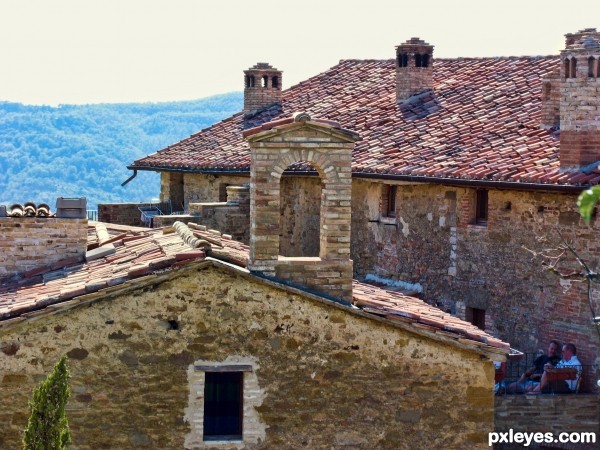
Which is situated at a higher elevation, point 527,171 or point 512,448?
point 527,171

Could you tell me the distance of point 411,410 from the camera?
14539 mm

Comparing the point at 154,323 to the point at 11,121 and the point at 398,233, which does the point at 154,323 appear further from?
the point at 11,121

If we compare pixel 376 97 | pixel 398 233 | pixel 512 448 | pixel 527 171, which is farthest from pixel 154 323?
pixel 376 97

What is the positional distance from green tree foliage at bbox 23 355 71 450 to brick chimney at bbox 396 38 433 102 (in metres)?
14.9

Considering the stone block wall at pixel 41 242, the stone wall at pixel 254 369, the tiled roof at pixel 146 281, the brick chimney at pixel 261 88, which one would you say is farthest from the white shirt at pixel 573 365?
the brick chimney at pixel 261 88

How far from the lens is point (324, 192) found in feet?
49.8

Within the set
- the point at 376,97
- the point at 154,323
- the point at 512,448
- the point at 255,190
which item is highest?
the point at 376,97

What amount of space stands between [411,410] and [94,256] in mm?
4957

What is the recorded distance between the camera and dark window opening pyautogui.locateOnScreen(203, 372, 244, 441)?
14430mm

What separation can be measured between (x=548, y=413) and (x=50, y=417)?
310 inches

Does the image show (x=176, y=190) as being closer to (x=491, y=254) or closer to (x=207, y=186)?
(x=207, y=186)

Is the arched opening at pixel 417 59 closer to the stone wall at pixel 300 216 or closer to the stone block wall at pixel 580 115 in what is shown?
the stone wall at pixel 300 216

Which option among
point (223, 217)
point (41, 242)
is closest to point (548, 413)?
point (41, 242)

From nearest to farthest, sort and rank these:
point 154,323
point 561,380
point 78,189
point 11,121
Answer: point 154,323, point 561,380, point 78,189, point 11,121
